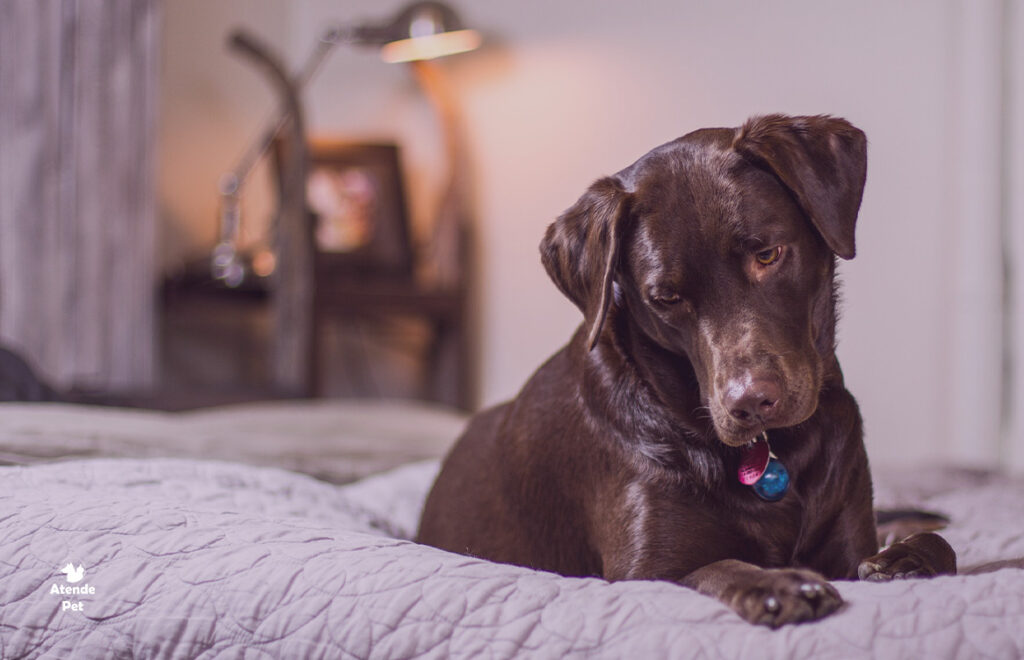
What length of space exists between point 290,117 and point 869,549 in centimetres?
307

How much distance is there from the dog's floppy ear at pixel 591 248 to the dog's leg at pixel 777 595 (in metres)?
0.30

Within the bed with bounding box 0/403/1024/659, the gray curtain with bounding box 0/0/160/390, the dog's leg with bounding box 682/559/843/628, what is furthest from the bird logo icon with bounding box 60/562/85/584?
the gray curtain with bounding box 0/0/160/390

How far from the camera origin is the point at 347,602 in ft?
2.69

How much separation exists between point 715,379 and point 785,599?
0.83 ft

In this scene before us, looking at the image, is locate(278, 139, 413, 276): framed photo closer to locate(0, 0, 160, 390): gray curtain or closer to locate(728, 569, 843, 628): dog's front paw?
locate(0, 0, 160, 390): gray curtain

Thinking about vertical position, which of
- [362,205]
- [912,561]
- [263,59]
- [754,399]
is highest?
[263,59]

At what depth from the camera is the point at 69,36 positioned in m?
3.23

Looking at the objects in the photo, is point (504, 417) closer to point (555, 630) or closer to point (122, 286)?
point (555, 630)

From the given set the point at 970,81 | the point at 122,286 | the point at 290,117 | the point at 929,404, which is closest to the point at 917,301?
the point at 929,404

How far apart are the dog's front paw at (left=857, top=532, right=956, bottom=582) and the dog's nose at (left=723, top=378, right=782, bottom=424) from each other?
19 cm

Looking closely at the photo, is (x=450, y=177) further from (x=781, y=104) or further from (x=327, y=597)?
(x=327, y=597)

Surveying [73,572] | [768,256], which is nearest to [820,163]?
[768,256]

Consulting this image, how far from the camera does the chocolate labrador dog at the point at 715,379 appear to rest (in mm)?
944

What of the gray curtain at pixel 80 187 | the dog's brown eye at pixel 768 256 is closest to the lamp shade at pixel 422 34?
the gray curtain at pixel 80 187
